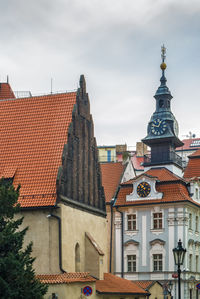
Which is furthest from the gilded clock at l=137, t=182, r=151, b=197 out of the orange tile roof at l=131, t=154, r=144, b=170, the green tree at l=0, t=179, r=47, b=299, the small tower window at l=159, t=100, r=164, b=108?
the orange tile roof at l=131, t=154, r=144, b=170

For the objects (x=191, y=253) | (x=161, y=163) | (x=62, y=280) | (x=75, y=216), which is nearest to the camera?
(x=62, y=280)

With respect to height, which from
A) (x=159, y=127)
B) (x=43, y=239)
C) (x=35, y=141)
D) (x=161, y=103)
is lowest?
(x=43, y=239)

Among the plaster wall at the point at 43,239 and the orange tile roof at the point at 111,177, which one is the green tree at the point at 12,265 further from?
the orange tile roof at the point at 111,177

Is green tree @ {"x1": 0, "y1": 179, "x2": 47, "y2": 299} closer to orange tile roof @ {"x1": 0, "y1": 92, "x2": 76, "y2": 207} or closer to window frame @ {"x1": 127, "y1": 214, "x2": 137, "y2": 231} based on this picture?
orange tile roof @ {"x1": 0, "y1": 92, "x2": 76, "y2": 207}

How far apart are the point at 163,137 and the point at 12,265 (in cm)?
4228

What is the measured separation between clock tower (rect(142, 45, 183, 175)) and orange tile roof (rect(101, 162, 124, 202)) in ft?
16.2

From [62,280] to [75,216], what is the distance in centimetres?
685

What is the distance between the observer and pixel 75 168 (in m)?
43.5

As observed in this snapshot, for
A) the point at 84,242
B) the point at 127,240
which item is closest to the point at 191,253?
the point at 127,240

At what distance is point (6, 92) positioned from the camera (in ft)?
171

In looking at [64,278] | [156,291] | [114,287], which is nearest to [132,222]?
[156,291]

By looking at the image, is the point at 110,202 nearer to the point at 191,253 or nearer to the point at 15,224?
the point at 191,253

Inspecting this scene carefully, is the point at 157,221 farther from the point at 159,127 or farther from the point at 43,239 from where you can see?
the point at 43,239

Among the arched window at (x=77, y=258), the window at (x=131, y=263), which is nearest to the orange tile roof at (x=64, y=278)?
the arched window at (x=77, y=258)
